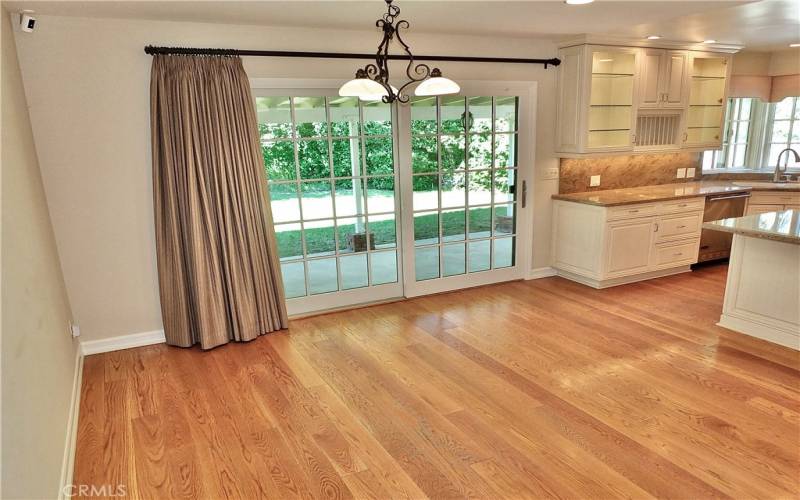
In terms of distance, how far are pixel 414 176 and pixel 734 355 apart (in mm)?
2852

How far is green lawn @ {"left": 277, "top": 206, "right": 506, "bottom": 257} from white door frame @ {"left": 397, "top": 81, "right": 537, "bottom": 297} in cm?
15

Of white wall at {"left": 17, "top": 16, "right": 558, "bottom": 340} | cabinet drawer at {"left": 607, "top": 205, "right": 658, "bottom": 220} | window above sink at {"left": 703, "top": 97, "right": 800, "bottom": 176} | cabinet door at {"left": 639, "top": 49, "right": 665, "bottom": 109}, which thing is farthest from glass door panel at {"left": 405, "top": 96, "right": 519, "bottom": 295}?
window above sink at {"left": 703, "top": 97, "right": 800, "bottom": 176}

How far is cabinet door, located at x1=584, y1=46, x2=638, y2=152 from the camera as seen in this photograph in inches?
193

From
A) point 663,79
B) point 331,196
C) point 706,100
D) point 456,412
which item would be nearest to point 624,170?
point 663,79

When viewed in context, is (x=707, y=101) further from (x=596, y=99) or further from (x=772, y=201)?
(x=596, y=99)

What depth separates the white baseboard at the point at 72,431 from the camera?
229cm

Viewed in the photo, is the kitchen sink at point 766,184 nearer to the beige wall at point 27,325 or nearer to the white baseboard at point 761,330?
the white baseboard at point 761,330

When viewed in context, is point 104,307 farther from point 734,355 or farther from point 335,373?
point 734,355

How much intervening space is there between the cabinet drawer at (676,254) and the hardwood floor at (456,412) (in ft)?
3.15

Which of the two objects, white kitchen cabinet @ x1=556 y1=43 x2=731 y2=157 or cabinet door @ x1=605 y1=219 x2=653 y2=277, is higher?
white kitchen cabinet @ x1=556 y1=43 x2=731 y2=157

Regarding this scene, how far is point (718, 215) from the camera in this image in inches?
218

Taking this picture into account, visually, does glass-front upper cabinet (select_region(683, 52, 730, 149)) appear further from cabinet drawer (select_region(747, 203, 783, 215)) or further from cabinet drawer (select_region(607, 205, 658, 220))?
cabinet drawer (select_region(607, 205, 658, 220))

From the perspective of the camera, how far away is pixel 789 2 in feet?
12.0

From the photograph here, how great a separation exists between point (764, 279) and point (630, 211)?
1.41 m
